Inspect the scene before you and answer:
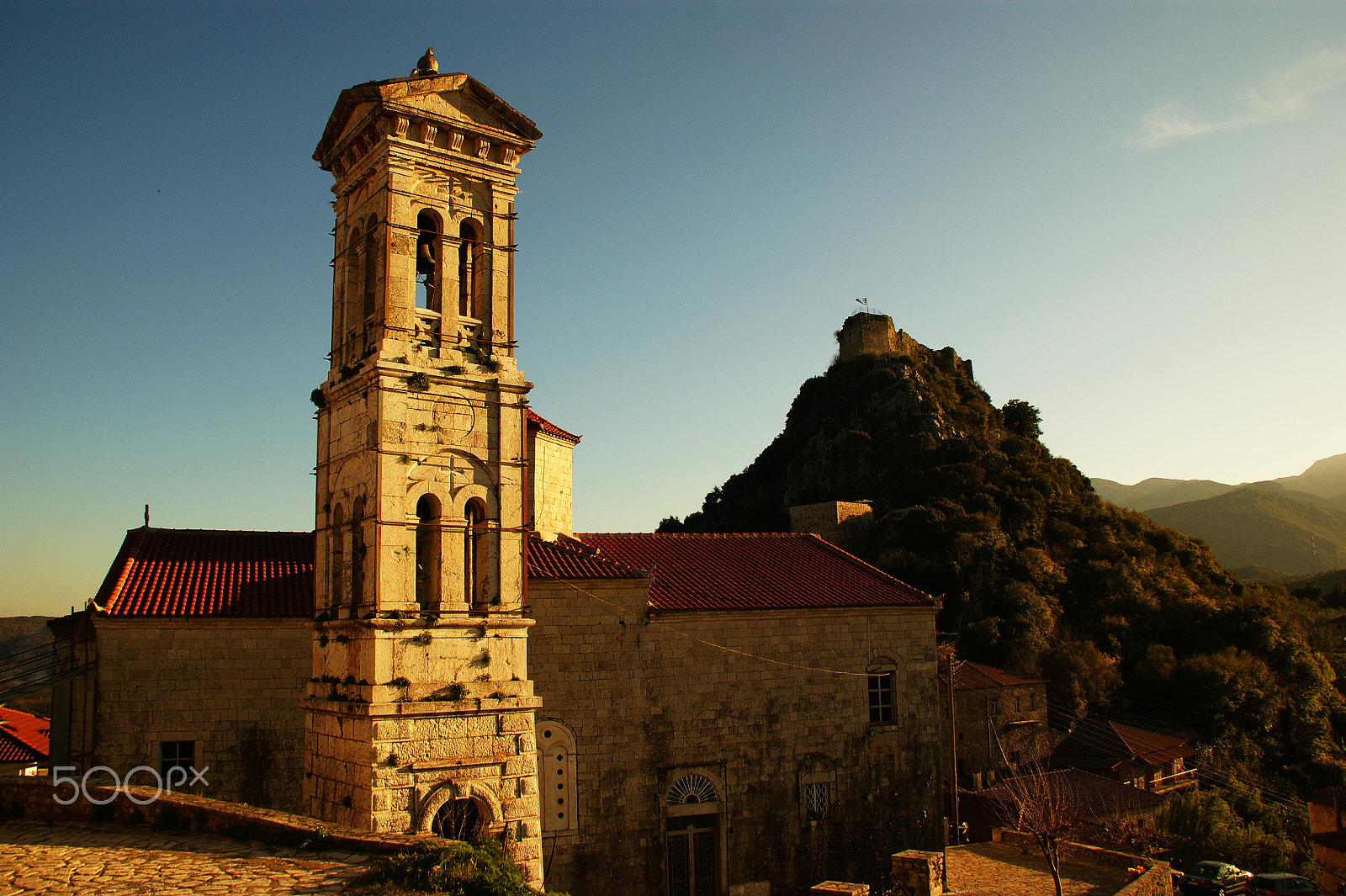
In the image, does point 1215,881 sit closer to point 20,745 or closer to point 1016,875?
point 1016,875

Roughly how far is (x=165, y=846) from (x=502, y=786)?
378cm

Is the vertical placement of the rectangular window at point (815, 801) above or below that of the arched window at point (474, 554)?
below

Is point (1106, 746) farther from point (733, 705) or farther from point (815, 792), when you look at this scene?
point (733, 705)

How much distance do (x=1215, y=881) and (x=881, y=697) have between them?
8.69 meters

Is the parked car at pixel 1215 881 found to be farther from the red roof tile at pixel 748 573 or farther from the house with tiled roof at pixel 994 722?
the house with tiled roof at pixel 994 722

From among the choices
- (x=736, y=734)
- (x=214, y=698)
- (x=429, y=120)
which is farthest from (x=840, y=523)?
(x=429, y=120)

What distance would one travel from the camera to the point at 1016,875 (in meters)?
18.6

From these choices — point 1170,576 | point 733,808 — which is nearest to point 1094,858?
point 733,808

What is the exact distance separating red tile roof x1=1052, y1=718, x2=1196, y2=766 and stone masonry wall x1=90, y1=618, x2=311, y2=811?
29541 mm

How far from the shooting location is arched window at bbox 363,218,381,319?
12445mm

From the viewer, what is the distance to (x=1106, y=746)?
1312 inches

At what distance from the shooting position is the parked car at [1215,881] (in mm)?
20031

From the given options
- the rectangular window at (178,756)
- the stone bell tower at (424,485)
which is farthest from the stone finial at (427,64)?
the rectangular window at (178,756)

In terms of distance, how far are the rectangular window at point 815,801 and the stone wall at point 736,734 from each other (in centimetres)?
9
